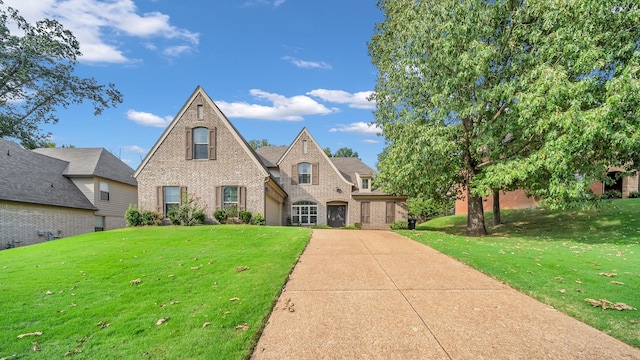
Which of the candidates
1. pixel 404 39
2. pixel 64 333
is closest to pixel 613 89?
pixel 404 39

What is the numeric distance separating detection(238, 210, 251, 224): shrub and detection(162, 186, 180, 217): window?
13.2 ft

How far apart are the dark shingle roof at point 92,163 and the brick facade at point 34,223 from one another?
301cm

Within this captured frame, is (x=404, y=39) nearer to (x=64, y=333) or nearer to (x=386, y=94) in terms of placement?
(x=386, y=94)

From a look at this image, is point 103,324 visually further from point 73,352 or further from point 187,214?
point 187,214

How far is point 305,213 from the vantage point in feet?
82.5

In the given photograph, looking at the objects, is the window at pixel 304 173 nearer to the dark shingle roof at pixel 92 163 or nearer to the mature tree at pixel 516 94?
the mature tree at pixel 516 94

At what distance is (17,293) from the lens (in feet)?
18.3

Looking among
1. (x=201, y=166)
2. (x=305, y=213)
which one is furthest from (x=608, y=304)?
(x=305, y=213)

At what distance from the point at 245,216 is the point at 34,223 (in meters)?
11.4

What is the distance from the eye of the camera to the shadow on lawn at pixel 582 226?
12.8m

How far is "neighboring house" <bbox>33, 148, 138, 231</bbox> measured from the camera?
2116cm

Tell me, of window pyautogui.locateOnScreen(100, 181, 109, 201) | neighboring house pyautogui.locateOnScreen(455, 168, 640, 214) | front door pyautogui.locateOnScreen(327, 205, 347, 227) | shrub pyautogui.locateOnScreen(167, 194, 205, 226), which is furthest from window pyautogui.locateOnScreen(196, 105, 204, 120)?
neighboring house pyautogui.locateOnScreen(455, 168, 640, 214)

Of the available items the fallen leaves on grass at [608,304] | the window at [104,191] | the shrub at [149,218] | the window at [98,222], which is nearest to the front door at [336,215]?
the shrub at [149,218]

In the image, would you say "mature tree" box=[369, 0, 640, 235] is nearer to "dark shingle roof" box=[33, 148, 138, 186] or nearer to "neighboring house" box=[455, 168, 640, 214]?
"neighboring house" box=[455, 168, 640, 214]
